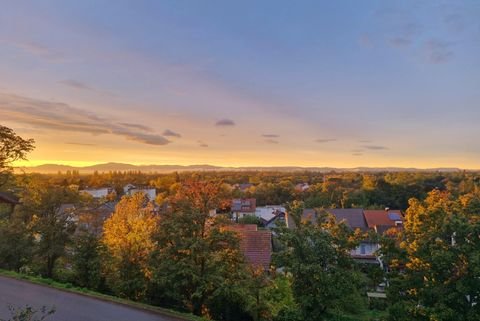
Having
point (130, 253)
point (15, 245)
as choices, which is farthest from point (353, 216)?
point (15, 245)

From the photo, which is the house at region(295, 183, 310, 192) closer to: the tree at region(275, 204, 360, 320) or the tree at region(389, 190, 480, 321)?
the tree at region(389, 190, 480, 321)

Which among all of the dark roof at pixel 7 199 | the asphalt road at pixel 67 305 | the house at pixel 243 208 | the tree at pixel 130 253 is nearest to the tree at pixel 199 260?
the tree at pixel 130 253

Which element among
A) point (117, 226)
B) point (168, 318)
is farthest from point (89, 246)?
point (168, 318)

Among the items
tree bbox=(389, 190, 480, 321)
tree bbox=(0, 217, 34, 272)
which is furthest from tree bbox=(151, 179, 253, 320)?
tree bbox=(0, 217, 34, 272)

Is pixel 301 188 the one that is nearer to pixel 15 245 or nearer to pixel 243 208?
pixel 243 208

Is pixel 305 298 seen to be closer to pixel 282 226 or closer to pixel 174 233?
pixel 282 226

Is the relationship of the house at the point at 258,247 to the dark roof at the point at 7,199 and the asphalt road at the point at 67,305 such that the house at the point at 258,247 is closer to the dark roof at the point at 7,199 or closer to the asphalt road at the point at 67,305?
the asphalt road at the point at 67,305
